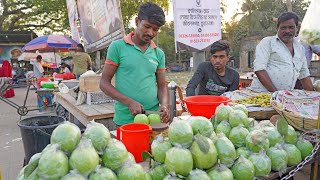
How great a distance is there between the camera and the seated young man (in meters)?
2.97

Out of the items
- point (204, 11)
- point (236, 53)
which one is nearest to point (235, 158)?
point (204, 11)

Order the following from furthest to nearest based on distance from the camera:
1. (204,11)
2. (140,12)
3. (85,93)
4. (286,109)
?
1. (85,93)
2. (204,11)
3. (140,12)
4. (286,109)

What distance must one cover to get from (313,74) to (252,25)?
23956mm

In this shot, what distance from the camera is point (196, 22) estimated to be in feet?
11.1

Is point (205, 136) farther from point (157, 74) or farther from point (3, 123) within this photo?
point (3, 123)

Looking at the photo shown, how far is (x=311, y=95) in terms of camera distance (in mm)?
2348

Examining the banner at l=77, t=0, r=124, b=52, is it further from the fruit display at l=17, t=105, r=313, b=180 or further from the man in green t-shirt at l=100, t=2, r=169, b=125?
the fruit display at l=17, t=105, r=313, b=180

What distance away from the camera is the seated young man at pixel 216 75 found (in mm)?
2969

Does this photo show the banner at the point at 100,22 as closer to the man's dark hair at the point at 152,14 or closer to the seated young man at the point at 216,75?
the seated young man at the point at 216,75

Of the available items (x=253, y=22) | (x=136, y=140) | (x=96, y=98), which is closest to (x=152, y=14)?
(x=136, y=140)

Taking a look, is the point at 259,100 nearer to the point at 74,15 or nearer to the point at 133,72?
the point at 133,72

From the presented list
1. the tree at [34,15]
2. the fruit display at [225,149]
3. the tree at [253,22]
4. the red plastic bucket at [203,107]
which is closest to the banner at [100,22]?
the red plastic bucket at [203,107]

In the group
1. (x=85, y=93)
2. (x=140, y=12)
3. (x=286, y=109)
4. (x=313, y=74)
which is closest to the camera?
(x=286, y=109)

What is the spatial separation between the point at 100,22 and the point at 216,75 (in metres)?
3.26
